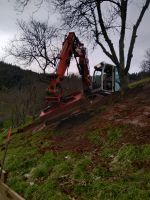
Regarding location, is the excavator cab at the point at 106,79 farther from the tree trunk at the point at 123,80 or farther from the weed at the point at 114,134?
the weed at the point at 114,134

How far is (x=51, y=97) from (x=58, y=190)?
1487cm

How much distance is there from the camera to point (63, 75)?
79.0ft

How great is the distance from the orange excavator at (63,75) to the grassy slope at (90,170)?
10669mm

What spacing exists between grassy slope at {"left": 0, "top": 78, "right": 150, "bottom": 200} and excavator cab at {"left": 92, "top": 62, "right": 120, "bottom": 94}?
447 inches

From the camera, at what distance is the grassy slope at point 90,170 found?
26.3 ft

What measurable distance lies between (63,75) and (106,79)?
8.02 feet

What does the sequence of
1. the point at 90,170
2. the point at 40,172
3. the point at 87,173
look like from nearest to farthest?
the point at 87,173 → the point at 90,170 → the point at 40,172

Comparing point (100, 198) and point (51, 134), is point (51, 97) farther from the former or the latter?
point (100, 198)

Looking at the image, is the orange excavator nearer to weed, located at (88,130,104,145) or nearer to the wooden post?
weed, located at (88,130,104,145)

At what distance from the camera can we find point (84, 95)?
24.1 m

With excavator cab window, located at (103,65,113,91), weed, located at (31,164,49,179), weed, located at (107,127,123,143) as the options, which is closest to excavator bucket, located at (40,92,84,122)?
excavator cab window, located at (103,65,113,91)

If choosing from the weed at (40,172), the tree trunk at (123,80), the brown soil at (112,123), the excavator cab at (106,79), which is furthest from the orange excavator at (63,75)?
the weed at (40,172)

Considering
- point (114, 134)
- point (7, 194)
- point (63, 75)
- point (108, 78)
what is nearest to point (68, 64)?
point (63, 75)

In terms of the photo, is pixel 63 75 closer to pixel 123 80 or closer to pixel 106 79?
pixel 106 79
